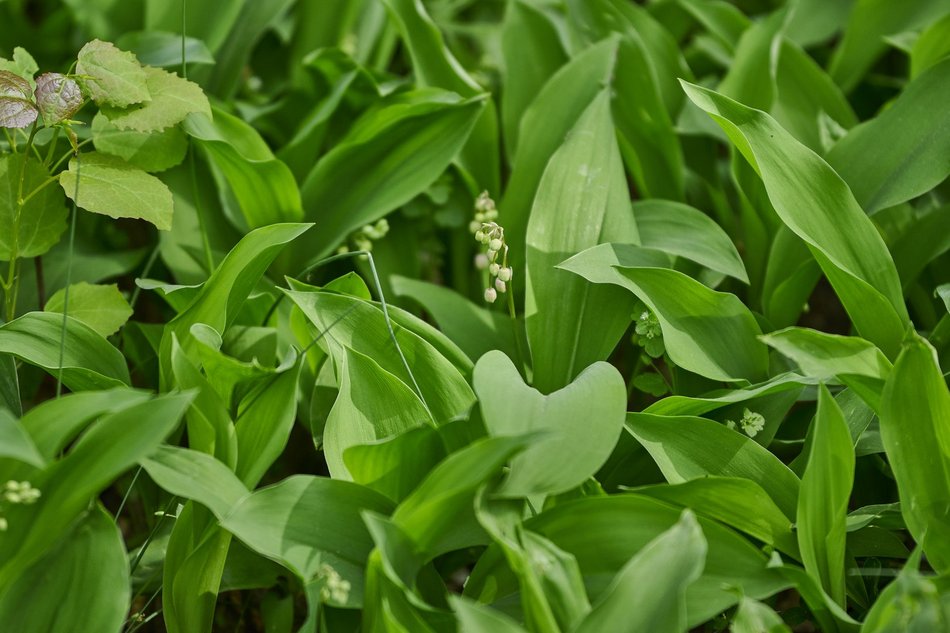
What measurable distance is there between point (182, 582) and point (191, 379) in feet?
0.80

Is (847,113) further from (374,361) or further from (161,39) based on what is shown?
(161,39)

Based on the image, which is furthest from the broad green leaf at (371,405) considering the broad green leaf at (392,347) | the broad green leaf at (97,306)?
the broad green leaf at (97,306)

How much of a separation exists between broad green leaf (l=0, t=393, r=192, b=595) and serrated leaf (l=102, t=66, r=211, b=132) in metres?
0.43

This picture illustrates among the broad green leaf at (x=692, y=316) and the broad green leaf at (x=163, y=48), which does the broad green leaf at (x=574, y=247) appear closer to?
the broad green leaf at (x=692, y=316)

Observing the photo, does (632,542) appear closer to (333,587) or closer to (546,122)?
(333,587)

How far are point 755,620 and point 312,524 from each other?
464 millimetres

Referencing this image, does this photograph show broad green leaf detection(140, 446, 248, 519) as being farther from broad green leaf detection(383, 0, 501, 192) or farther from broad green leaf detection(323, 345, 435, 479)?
broad green leaf detection(383, 0, 501, 192)

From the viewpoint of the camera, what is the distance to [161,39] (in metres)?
1.59

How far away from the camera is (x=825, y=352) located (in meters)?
1.04

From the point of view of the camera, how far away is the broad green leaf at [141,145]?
1.27 m

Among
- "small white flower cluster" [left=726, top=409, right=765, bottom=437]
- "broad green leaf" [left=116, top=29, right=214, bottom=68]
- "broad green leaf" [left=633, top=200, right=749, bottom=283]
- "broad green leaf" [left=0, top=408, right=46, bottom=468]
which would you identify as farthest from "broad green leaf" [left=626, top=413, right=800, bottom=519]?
"broad green leaf" [left=116, top=29, right=214, bottom=68]

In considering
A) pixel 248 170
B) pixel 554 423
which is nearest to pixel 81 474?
pixel 554 423

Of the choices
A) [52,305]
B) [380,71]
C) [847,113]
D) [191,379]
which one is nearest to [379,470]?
[191,379]

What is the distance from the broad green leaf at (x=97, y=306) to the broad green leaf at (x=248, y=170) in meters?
0.26
